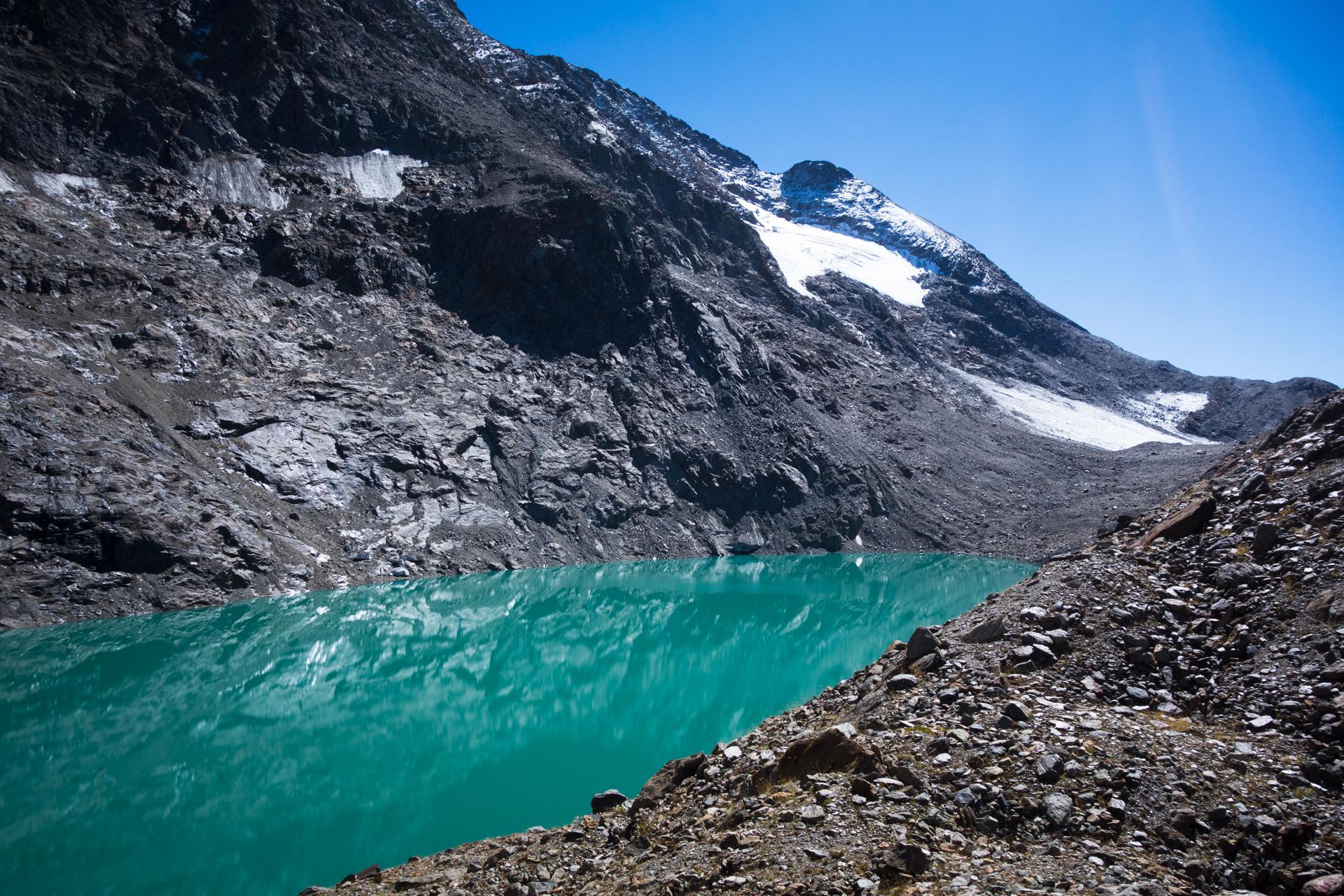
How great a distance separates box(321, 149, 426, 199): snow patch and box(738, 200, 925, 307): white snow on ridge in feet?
189

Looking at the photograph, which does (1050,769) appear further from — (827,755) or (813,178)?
(813,178)

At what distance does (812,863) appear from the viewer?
5.98m

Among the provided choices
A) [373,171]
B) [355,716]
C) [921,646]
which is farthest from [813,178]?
[921,646]

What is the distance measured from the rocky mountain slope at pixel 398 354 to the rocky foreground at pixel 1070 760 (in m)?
32.4

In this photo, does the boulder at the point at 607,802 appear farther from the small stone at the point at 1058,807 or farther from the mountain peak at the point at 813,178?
the mountain peak at the point at 813,178

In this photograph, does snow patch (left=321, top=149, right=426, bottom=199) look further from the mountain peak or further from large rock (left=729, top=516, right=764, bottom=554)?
the mountain peak

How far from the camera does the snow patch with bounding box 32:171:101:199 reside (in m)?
50.4

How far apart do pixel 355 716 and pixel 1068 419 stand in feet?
337

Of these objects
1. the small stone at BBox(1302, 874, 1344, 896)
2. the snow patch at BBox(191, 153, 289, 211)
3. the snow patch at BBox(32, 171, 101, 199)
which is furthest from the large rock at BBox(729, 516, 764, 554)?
the small stone at BBox(1302, 874, 1344, 896)

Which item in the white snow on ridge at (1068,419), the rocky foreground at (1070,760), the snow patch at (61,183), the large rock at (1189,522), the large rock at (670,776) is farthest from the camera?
the white snow on ridge at (1068,419)

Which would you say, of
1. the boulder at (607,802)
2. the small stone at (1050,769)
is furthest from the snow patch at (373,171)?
the small stone at (1050,769)

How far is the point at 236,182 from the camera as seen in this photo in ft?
198

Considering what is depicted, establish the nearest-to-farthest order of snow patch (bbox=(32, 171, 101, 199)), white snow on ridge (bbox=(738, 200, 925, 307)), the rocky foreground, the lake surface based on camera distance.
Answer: the rocky foreground → the lake surface → snow patch (bbox=(32, 171, 101, 199)) → white snow on ridge (bbox=(738, 200, 925, 307))

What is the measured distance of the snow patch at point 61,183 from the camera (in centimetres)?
5041
